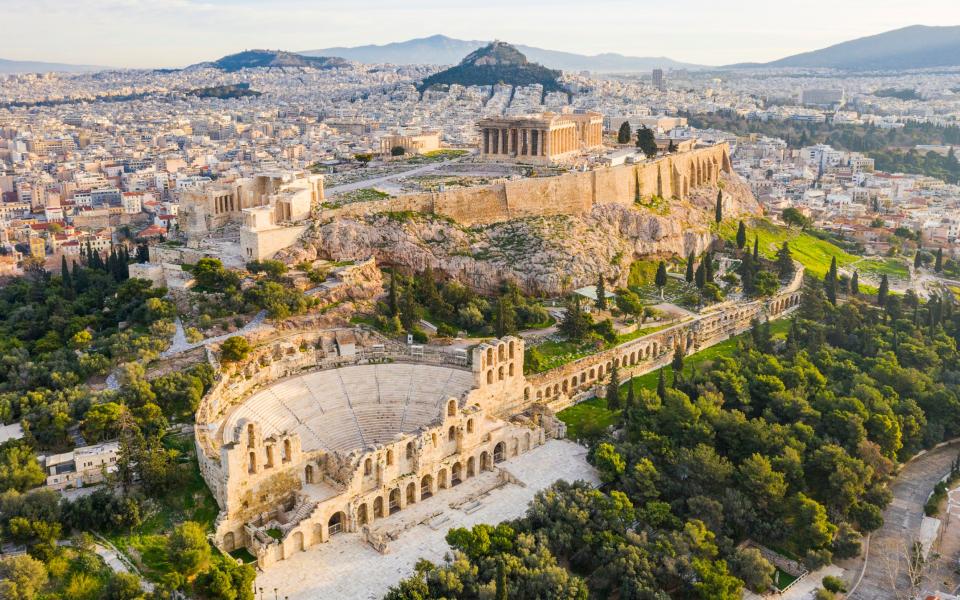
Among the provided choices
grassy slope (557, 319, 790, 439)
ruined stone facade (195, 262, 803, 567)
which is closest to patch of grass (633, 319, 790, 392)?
grassy slope (557, 319, 790, 439)

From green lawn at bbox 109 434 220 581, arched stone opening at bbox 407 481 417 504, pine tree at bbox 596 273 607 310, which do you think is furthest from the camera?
pine tree at bbox 596 273 607 310

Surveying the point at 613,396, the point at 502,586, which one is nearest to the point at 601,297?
the point at 613,396

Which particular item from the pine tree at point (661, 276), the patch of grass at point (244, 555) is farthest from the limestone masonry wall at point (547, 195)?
the patch of grass at point (244, 555)

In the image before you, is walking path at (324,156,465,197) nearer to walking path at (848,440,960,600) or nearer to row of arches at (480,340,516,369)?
row of arches at (480,340,516,369)

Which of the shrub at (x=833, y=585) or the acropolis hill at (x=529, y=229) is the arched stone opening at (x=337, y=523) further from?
the acropolis hill at (x=529, y=229)

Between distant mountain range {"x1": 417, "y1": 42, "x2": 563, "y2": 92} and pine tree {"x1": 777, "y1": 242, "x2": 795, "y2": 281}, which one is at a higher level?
distant mountain range {"x1": 417, "y1": 42, "x2": 563, "y2": 92}
